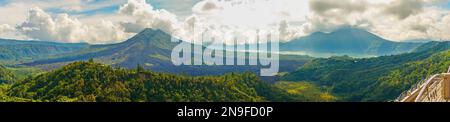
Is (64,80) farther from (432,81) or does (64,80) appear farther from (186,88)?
(432,81)
